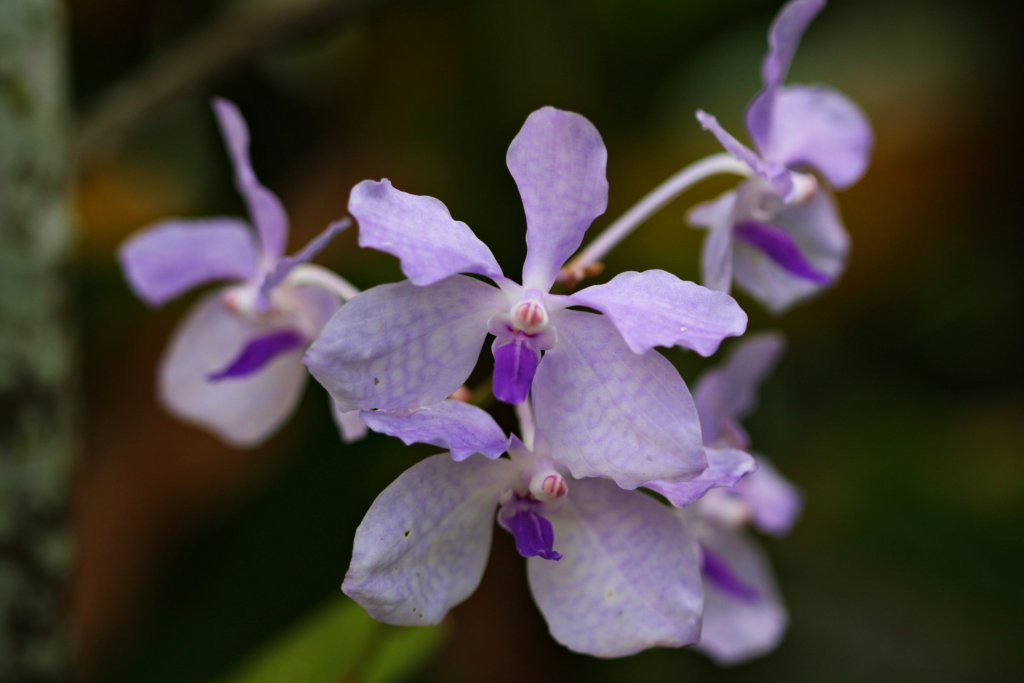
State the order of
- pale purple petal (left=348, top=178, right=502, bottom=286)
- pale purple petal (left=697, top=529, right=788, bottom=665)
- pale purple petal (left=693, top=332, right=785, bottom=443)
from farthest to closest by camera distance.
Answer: pale purple petal (left=697, top=529, right=788, bottom=665) < pale purple petal (left=693, top=332, right=785, bottom=443) < pale purple petal (left=348, top=178, right=502, bottom=286)

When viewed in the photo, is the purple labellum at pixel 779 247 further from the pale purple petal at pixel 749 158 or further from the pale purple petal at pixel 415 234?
the pale purple petal at pixel 415 234

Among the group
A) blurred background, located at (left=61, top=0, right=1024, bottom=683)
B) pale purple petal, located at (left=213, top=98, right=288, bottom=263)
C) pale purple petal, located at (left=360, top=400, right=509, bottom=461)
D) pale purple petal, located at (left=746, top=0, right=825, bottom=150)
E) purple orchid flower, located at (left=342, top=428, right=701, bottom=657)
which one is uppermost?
pale purple petal, located at (left=746, top=0, right=825, bottom=150)

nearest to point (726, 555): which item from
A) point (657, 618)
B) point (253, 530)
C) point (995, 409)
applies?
point (657, 618)

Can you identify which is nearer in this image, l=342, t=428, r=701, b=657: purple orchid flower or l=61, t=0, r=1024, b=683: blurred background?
l=342, t=428, r=701, b=657: purple orchid flower

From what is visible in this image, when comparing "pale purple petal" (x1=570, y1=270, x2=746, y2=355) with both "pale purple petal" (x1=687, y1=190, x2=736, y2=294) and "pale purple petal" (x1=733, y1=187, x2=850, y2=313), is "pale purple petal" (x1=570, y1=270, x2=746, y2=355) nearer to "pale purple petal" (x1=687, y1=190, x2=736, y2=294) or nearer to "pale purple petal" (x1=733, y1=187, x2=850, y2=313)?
"pale purple petal" (x1=687, y1=190, x2=736, y2=294)

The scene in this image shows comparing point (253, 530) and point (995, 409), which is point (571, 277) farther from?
point (995, 409)

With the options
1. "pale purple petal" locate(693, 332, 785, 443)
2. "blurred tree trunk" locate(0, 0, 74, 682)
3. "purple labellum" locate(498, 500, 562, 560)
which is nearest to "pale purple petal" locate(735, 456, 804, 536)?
"pale purple petal" locate(693, 332, 785, 443)

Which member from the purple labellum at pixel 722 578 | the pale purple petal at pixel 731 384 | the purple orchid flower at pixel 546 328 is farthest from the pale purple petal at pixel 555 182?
the purple labellum at pixel 722 578

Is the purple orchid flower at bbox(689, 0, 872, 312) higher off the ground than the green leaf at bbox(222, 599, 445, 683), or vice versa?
the purple orchid flower at bbox(689, 0, 872, 312)
